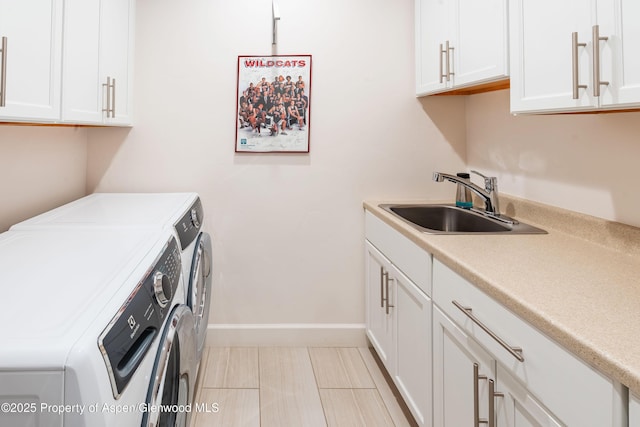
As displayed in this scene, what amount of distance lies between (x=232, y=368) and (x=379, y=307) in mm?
843

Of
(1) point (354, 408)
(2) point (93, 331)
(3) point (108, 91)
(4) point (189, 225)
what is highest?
(3) point (108, 91)

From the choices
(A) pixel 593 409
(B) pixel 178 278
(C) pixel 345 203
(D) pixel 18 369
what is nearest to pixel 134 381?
→ (D) pixel 18 369

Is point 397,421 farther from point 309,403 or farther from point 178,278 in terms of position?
point 178,278

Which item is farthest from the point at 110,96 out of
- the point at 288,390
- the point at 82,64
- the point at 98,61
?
the point at 288,390

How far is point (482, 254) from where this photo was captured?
4.71ft

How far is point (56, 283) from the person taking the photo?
1.00 m

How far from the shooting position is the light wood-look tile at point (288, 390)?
202cm

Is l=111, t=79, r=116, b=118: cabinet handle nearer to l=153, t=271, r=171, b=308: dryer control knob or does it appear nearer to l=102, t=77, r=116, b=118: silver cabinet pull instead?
l=102, t=77, r=116, b=118: silver cabinet pull

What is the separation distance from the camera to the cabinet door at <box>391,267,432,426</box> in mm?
1683

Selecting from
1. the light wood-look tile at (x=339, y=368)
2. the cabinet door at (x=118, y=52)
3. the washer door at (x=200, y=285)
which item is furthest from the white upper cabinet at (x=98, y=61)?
the light wood-look tile at (x=339, y=368)

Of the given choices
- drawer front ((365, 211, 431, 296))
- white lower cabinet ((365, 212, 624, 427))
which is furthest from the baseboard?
drawer front ((365, 211, 431, 296))

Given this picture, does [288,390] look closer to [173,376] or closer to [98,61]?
[173,376]

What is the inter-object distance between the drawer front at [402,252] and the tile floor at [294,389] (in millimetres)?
660

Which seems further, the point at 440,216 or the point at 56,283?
the point at 440,216
